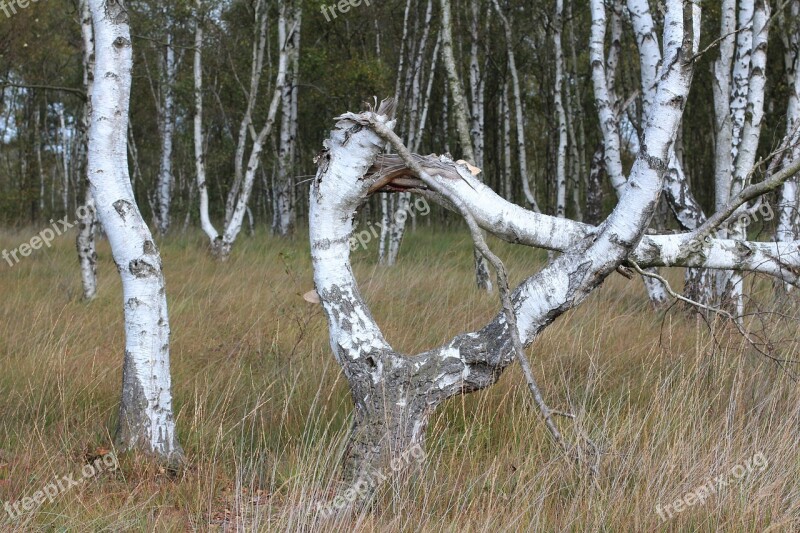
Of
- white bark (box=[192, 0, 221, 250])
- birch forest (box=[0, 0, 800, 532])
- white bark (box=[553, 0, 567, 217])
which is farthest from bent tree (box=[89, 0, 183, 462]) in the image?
white bark (box=[553, 0, 567, 217])

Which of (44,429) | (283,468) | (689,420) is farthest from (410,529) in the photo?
(44,429)

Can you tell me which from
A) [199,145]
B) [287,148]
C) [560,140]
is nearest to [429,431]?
[560,140]

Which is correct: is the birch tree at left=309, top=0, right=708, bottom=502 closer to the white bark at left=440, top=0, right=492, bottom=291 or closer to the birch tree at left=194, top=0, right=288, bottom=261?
the white bark at left=440, top=0, right=492, bottom=291

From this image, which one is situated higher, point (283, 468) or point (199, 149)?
point (199, 149)

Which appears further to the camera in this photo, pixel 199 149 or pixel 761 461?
pixel 199 149

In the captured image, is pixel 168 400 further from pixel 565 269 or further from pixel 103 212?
pixel 565 269

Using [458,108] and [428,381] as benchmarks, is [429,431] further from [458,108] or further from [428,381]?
[458,108]

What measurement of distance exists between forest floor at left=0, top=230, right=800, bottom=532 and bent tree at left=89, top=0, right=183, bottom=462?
0.17 m

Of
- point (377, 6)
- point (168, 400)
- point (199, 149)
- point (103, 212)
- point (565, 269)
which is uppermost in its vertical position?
point (377, 6)

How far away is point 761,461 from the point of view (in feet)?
10.5

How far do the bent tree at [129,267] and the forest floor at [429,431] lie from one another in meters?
0.17

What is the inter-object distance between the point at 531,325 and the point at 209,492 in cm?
158

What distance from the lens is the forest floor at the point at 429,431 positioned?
9.57 feet

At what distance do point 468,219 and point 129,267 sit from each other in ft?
5.64
